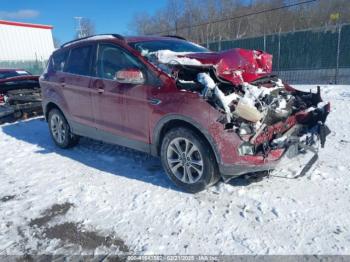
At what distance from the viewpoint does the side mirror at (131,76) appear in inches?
156

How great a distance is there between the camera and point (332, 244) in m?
2.73

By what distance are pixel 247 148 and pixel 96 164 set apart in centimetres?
271

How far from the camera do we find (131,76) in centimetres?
396

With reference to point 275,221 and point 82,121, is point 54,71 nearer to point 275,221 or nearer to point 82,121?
point 82,121

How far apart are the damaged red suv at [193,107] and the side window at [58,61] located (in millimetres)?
708

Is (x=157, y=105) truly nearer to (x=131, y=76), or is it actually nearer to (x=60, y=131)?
(x=131, y=76)

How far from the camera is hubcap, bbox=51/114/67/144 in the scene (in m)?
5.96

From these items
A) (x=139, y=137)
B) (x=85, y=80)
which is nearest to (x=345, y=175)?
(x=139, y=137)

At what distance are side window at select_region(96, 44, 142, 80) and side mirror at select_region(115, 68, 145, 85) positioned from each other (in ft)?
0.53

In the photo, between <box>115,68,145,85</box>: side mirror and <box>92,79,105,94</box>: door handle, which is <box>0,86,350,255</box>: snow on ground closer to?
<box>92,79,105,94</box>: door handle

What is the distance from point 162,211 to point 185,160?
2.23ft

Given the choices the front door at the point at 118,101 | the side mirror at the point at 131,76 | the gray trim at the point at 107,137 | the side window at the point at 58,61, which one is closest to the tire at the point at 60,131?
the gray trim at the point at 107,137

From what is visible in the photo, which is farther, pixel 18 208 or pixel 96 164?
pixel 96 164

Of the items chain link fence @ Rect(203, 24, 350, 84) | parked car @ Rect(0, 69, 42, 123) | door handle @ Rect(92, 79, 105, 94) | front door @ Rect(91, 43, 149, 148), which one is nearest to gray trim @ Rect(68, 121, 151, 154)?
front door @ Rect(91, 43, 149, 148)
